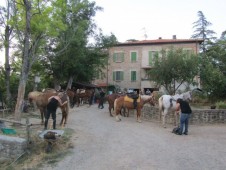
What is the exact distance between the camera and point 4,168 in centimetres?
1144

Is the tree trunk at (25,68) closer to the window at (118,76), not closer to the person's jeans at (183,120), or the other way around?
the person's jeans at (183,120)

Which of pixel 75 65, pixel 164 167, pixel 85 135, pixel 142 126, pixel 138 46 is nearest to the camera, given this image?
pixel 164 167

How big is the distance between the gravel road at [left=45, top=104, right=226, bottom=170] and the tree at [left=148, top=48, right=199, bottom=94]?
13.2 m

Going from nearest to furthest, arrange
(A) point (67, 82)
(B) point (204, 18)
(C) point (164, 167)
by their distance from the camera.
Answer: (C) point (164, 167) → (A) point (67, 82) → (B) point (204, 18)

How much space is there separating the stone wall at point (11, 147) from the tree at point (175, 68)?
63.7ft

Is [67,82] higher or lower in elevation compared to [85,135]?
higher

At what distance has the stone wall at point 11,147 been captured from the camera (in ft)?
40.4

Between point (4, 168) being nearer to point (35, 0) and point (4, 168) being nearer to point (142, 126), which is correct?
point (142, 126)

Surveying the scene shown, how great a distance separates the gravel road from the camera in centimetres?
1027

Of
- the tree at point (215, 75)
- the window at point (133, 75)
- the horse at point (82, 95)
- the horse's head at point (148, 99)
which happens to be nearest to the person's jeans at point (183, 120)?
the horse's head at point (148, 99)

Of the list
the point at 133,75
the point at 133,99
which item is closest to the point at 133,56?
the point at 133,75

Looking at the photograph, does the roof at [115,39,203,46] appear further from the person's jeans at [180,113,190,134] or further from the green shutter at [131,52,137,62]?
the person's jeans at [180,113,190,134]

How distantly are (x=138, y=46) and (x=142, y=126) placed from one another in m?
33.5

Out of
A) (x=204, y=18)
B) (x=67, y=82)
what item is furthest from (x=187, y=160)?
(x=204, y=18)
